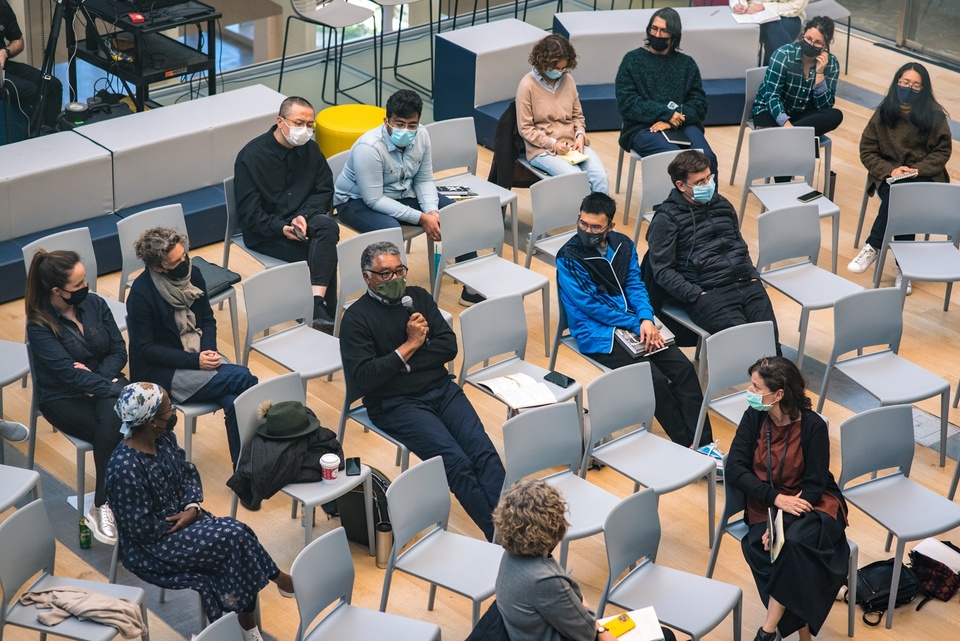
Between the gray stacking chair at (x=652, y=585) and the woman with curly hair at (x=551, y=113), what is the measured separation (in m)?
3.55

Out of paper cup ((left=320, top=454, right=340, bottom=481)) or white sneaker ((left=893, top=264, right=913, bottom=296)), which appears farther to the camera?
white sneaker ((left=893, top=264, right=913, bottom=296))

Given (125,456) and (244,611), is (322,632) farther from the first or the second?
(125,456)

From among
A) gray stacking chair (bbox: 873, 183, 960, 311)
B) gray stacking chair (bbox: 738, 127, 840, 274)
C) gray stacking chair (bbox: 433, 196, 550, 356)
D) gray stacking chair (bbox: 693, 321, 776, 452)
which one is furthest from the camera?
gray stacking chair (bbox: 738, 127, 840, 274)

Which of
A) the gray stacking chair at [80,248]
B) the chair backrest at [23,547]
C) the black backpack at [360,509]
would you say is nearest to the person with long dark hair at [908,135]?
the black backpack at [360,509]

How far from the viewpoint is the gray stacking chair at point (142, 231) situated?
22.5ft

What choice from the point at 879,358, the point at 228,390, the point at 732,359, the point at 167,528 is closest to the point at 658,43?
the point at 879,358

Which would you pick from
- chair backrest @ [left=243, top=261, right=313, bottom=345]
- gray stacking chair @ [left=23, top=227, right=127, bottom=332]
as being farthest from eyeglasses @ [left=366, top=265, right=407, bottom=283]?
gray stacking chair @ [left=23, top=227, right=127, bottom=332]

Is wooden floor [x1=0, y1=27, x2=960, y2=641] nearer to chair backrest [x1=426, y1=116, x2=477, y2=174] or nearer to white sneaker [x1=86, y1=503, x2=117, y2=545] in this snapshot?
white sneaker [x1=86, y1=503, x2=117, y2=545]

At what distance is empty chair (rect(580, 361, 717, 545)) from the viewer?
5.70m

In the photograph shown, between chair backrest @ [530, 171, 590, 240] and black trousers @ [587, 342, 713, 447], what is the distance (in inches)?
53.0

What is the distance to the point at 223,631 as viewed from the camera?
4.25m

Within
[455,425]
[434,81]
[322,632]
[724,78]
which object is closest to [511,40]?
[434,81]

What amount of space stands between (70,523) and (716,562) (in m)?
3.09

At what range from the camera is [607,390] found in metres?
5.79
